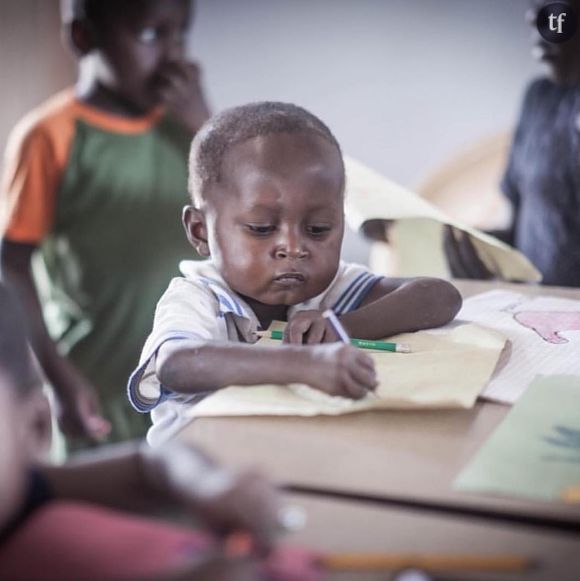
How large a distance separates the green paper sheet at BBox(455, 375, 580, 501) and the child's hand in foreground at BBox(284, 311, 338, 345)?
0.63 feet

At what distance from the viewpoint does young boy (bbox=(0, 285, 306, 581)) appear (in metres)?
0.45

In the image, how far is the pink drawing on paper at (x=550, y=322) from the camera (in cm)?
97

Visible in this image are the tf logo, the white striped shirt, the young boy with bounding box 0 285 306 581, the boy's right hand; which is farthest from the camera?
the tf logo

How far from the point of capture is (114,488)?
53 centimetres

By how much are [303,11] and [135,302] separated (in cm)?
121

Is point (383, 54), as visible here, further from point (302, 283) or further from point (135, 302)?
point (302, 283)

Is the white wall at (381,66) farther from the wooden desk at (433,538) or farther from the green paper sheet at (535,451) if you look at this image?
the wooden desk at (433,538)

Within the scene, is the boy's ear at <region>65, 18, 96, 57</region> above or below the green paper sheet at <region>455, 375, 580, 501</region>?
above

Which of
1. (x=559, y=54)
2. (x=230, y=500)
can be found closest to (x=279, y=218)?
(x=230, y=500)

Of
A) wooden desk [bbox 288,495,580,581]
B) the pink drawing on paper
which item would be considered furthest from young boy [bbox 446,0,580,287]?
wooden desk [bbox 288,495,580,581]

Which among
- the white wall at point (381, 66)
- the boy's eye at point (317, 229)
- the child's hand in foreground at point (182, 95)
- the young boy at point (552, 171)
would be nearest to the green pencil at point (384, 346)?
the boy's eye at point (317, 229)

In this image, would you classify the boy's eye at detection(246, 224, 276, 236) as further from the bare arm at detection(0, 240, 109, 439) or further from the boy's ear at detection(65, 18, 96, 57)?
the boy's ear at detection(65, 18, 96, 57)

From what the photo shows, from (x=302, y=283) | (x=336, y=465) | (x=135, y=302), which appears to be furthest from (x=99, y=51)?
(x=336, y=465)

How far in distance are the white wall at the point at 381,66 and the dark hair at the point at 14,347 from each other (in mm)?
2126
